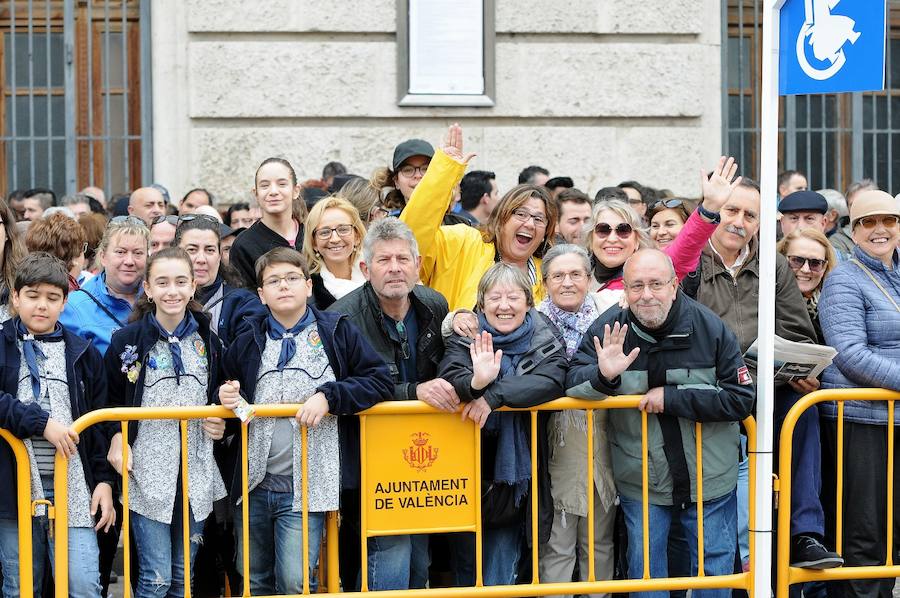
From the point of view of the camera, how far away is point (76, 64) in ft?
34.8

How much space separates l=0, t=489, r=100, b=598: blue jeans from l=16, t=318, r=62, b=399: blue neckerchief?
0.43 m

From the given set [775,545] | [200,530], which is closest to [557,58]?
[775,545]

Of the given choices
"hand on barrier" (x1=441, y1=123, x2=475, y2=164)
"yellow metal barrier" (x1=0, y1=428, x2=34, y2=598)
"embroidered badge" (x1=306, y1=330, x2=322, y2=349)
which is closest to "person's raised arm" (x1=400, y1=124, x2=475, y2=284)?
"hand on barrier" (x1=441, y1=123, x2=475, y2=164)

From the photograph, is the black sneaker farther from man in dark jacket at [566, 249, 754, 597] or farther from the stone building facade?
the stone building facade

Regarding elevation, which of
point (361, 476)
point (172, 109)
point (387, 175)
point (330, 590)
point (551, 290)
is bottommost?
point (330, 590)

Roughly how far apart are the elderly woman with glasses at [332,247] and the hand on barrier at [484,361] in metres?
0.96

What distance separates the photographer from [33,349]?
5512mm

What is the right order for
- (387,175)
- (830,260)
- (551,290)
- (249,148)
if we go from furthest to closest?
(249,148) < (387,175) < (830,260) < (551,290)

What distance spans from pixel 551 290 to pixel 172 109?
5.14 m

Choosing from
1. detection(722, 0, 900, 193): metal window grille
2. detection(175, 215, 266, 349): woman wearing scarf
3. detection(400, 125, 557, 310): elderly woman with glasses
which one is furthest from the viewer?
detection(722, 0, 900, 193): metal window grille

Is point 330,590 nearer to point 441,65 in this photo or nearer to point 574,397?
point 574,397

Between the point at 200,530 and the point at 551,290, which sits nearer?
the point at 200,530

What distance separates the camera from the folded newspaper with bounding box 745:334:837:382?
590cm

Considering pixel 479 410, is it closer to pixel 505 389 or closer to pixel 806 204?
pixel 505 389
